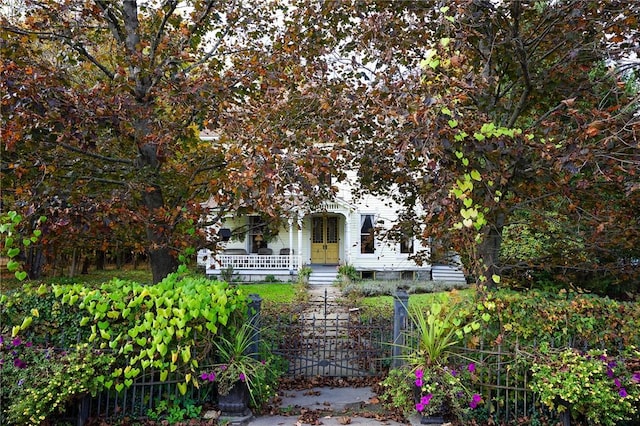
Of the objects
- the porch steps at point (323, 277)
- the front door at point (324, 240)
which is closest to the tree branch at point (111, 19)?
the porch steps at point (323, 277)

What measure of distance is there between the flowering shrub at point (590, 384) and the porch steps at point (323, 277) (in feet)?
47.9

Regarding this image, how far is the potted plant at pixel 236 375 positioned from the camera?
14.2ft

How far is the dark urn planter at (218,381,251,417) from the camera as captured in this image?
4395mm

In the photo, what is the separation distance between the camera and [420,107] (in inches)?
156

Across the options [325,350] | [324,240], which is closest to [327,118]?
[325,350]

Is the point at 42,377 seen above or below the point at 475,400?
above

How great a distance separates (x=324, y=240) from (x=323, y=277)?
11.0ft

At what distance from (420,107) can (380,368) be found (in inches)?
154

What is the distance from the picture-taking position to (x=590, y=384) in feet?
12.5

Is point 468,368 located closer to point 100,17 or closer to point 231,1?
point 231,1

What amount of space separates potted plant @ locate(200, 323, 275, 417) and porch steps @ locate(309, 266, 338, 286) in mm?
13767

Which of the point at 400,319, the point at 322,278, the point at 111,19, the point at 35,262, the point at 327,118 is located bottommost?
the point at 322,278

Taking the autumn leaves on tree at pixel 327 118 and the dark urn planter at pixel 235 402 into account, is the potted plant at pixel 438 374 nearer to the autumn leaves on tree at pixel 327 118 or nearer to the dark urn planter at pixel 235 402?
the autumn leaves on tree at pixel 327 118

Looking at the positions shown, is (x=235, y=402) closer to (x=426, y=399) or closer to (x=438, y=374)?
(x=426, y=399)
